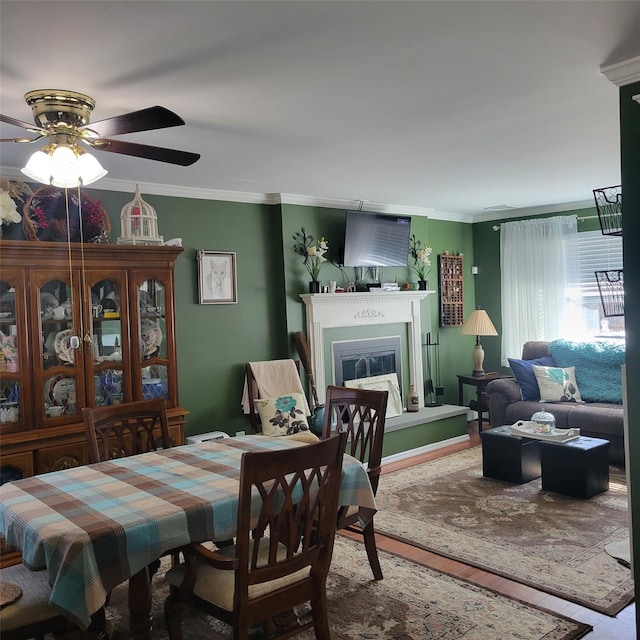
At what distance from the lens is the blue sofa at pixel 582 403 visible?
5156 mm

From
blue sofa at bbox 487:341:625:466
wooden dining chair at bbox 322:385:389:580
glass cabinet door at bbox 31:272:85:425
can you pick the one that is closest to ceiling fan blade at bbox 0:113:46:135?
glass cabinet door at bbox 31:272:85:425

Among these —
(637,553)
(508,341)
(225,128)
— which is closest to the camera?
(637,553)

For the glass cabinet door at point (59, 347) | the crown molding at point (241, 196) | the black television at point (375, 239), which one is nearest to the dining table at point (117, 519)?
the glass cabinet door at point (59, 347)

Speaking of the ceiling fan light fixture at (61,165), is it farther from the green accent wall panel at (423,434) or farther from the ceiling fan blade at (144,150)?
the green accent wall panel at (423,434)

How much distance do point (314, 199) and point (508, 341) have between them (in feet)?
9.94

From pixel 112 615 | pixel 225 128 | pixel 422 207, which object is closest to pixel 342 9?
pixel 225 128

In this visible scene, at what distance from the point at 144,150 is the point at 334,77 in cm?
85

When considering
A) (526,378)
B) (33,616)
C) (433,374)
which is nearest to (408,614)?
(33,616)

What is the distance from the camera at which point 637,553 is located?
260 centimetres

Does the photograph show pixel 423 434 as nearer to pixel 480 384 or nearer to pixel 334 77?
pixel 480 384

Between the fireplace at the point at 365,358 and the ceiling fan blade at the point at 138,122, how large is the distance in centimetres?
365

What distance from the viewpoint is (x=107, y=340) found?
402 cm

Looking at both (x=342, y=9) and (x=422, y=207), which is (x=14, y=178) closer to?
(x=342, y=9)

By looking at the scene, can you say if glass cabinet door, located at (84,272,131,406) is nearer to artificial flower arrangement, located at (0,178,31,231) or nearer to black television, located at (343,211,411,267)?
artificial flower arrangement, located at (0,178,31,231)
